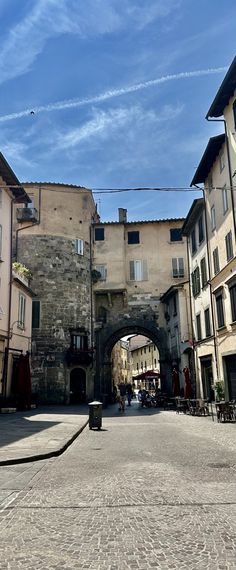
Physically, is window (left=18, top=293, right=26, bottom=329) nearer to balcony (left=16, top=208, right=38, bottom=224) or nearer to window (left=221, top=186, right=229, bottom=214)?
balcony (left=16, top=208, right=38, bottom=224)

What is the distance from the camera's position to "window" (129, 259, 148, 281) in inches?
1388

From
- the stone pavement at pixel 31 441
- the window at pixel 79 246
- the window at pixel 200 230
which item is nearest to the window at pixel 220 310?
the window at pixel 200 230

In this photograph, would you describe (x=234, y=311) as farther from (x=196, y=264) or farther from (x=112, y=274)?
(x=112, y=274)

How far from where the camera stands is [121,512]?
5.14 meters

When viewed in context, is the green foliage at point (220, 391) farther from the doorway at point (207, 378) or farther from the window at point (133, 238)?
the window at point (133, 238)

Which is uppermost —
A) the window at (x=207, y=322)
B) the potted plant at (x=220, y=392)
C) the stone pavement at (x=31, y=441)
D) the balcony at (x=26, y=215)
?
the balcony at (x=26, y=215)

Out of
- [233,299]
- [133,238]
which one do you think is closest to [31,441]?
[233,299]

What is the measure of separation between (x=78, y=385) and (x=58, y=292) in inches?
278

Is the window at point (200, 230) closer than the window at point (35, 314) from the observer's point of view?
Yes

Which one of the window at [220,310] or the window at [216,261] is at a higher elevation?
the window at [216,261]

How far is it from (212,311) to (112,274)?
534 inches

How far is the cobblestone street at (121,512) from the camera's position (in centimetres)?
385

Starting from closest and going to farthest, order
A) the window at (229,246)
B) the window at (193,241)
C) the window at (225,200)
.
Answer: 1. the window at (229,246)
2. the window at (225,200)
3. the window at (193,241)

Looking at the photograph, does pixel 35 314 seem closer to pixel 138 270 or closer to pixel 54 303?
pixel 54 303
